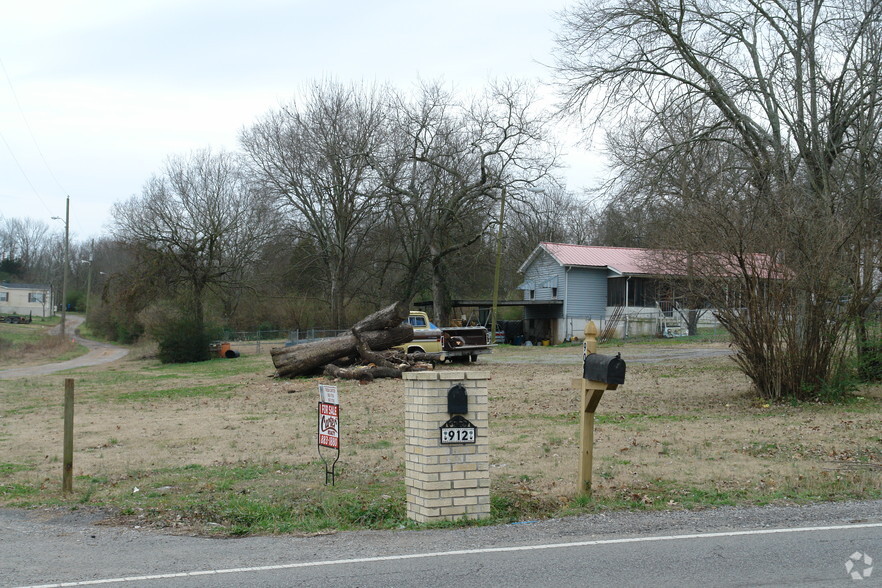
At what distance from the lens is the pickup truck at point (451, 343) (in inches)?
1072

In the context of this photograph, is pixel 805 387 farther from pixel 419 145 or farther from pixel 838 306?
pixel 419 145

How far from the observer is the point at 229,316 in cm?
5294

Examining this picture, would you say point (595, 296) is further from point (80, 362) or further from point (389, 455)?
point (389, 455)

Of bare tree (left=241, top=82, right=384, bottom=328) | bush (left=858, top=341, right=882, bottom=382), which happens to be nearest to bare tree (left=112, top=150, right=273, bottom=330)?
bare tree (left=241, top=82, right=384, bottom=328)

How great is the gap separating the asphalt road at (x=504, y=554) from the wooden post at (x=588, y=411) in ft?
2.41

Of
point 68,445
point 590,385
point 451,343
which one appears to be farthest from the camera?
point 451,343

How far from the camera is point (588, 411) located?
26.6 ft

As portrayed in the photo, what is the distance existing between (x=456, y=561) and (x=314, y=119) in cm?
4271

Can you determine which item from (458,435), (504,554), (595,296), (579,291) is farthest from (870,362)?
(595,296)

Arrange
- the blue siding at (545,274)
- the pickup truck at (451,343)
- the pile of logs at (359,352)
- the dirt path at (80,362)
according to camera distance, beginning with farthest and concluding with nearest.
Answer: the blue siding at (545,274) < the dirt path at (80,362) < the pickup truck at (451,343) < the pile of logs at (359,352)

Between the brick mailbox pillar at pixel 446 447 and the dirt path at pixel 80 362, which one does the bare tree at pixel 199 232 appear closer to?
the dirt path at pixel 80 362

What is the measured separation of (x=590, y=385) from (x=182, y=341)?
34.3 meters

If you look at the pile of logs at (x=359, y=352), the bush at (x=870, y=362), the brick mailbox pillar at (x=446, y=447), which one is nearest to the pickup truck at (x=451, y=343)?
the pile of logs at (x=359, y=352)

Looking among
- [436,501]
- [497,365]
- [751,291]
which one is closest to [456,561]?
[436,501]
